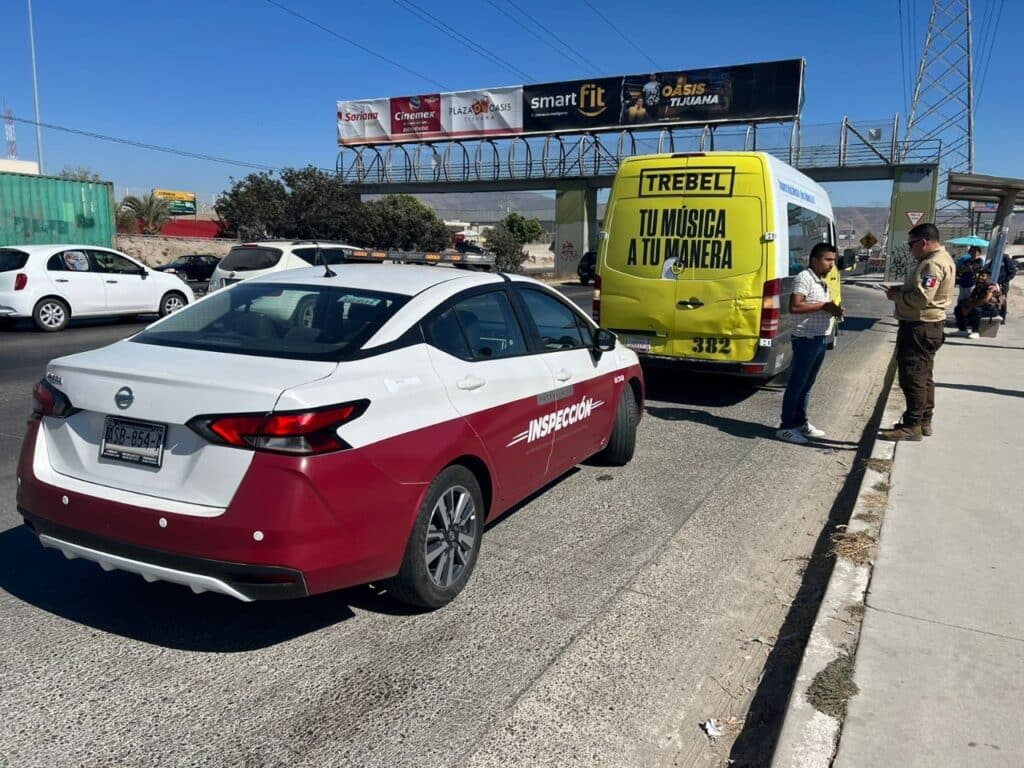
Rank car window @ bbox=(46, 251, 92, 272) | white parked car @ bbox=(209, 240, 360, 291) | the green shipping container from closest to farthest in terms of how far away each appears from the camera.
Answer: white parked car @ bbox=(209, 240, 360, 291)
car window @ bbox=(46, 251, 92, 272)
the green shipping container

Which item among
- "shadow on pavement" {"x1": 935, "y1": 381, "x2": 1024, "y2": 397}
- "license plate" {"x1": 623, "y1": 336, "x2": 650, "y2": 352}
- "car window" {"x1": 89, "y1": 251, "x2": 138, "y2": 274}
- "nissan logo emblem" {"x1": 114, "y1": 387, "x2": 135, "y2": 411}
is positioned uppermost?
"car window" {"x1": 89, "y1": 251, "x2": 138, "y2": 274}

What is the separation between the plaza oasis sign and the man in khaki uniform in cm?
3401

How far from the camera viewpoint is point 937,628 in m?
3.61

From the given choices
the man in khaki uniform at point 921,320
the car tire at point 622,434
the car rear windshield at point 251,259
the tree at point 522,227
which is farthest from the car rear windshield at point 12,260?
the tree at point 522,227

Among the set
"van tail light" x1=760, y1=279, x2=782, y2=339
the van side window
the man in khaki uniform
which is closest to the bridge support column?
the van side window

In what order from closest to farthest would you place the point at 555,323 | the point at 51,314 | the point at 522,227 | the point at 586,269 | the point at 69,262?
the point at 555,323, the point at 51,314, the point at 69,262, the point at 586,269, the point at 522,227

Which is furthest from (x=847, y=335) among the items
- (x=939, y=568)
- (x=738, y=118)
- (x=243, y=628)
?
(x=738, y=118)

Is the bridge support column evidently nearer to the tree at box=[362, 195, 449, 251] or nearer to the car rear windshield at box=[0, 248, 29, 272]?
the tree at box=[362, 195, 449, 251]

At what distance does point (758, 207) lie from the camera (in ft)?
26.6

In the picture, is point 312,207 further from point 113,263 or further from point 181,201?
Result: point 181,201

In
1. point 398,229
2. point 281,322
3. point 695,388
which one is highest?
point 398,229

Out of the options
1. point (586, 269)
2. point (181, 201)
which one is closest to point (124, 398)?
point (586, 269)

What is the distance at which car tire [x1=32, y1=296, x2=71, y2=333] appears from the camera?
46.4 feet

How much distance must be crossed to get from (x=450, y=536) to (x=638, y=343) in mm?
5398
